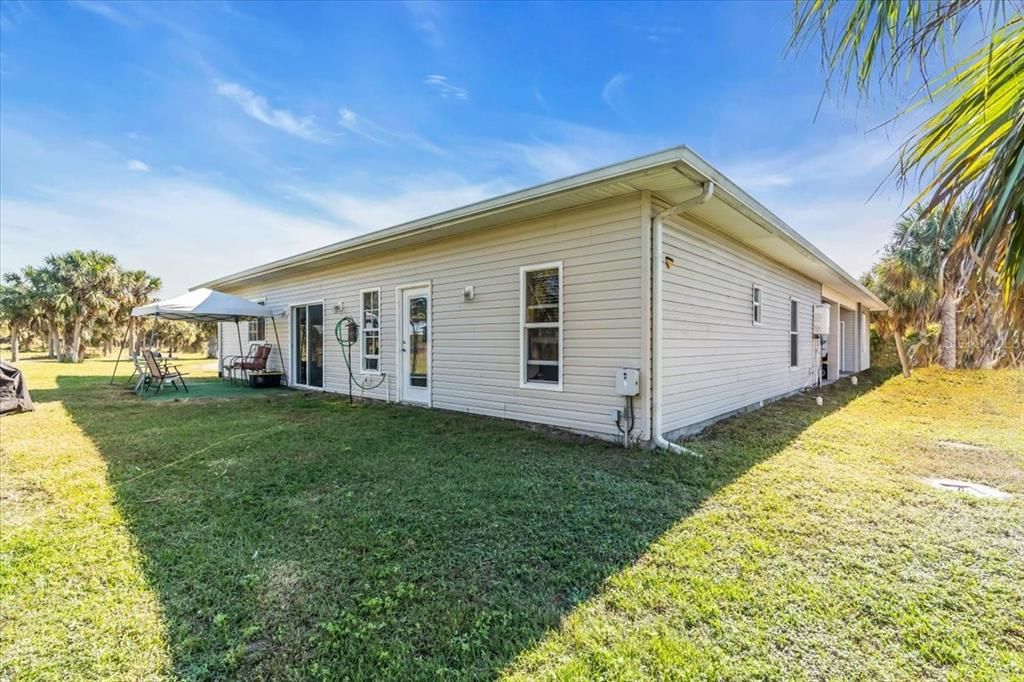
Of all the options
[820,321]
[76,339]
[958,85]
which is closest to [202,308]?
[958,85]

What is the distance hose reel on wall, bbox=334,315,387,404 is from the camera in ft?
27.3

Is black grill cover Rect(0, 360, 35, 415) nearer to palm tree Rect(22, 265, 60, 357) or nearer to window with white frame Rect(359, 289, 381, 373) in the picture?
window with white frame Rect(359, 289, 381, 373)

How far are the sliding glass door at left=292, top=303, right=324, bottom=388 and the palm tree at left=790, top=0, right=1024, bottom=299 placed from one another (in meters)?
9.48

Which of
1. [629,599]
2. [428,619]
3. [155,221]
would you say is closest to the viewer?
[428,619]

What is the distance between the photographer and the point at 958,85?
1.29m

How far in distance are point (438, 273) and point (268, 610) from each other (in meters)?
5.32

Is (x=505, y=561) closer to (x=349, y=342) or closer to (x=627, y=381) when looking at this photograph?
(x=627, y=381)

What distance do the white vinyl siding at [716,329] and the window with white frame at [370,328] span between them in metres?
5.12

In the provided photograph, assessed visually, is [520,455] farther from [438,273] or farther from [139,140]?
[139,140]

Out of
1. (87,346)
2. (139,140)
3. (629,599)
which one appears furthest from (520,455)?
(87,346)

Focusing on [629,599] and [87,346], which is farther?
[87,346]

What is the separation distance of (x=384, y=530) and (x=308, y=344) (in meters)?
8.03

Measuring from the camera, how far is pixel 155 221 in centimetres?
1241

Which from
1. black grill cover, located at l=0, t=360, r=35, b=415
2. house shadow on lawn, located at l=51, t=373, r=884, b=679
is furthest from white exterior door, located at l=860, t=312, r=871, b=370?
black grill cover, located at l=0, t=360, r=35, b=415
